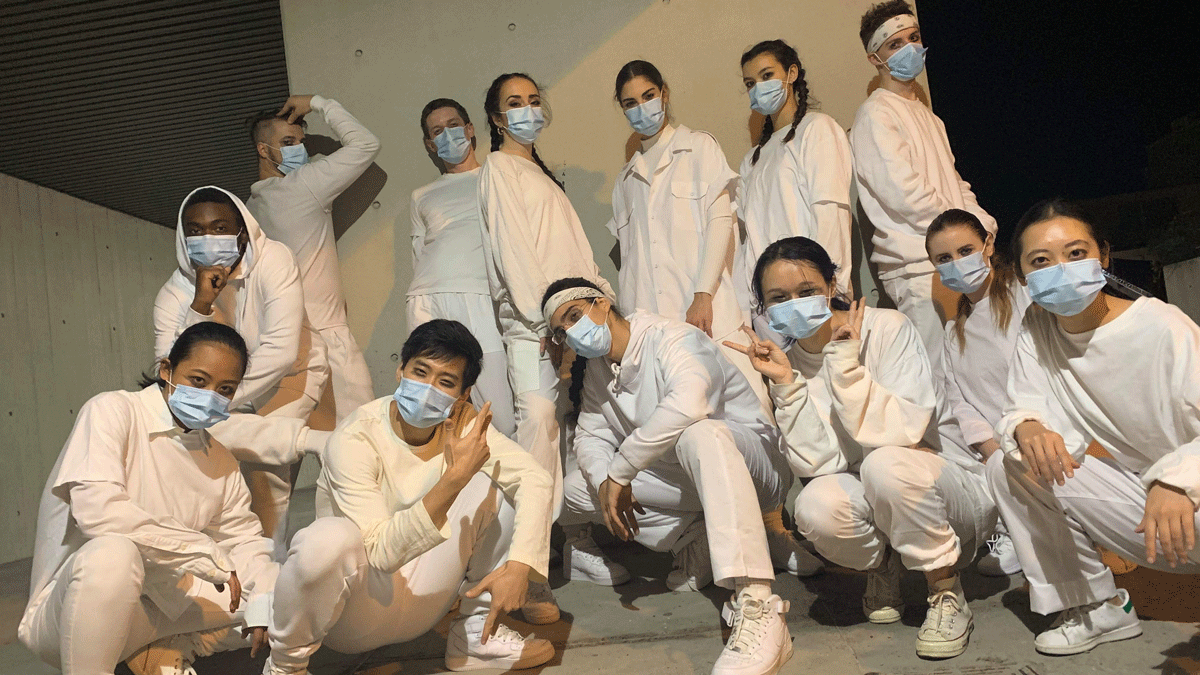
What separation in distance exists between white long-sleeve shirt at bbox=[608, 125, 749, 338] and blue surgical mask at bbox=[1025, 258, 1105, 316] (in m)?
1.41

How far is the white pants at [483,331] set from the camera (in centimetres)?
363

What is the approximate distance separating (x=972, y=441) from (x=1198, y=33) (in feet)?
19.2

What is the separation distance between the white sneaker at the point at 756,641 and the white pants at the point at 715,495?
8 centimetres

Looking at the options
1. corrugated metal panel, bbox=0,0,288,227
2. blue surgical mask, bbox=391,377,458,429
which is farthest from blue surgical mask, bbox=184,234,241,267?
corrugated metal panel, bbox=0,0,288,227

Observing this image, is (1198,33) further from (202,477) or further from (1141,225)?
(202,477)

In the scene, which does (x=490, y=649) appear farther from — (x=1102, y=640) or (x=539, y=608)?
(x=1102, y=640)

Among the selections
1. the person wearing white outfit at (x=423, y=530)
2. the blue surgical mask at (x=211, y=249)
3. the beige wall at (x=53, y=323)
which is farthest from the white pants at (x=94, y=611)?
the beige wall at (x=53, y=323)

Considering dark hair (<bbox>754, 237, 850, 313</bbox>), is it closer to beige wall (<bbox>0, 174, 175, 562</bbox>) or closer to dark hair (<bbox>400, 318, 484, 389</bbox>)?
dark hair (<bbox>400, 318, 484, 389</bbox>)

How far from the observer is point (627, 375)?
9.95ft

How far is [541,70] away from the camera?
4.31 m

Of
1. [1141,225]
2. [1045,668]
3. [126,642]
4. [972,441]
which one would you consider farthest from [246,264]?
[1141,225]

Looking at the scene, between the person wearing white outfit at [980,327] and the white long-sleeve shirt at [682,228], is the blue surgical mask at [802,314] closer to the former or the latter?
the person wearing white outfit at [980,327]

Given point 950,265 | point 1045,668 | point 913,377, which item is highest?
point 950,265

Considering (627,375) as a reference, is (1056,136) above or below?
above
